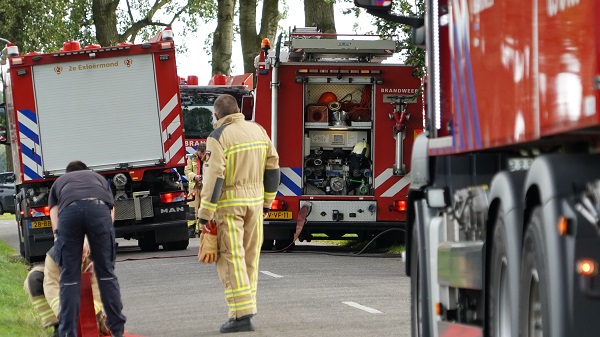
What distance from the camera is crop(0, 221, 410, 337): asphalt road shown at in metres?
11.9

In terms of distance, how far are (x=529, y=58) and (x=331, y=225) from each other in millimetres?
15573

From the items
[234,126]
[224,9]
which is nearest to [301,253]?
[234,126]

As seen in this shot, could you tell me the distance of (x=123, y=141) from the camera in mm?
22422

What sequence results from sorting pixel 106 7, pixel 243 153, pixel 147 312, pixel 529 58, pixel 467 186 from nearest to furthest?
1. pixel 529 58
2. pixel 467 186
3. pixel 243 153
4. pixel 147 312
5. pixel 106 7

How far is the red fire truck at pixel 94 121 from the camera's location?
22000 mm

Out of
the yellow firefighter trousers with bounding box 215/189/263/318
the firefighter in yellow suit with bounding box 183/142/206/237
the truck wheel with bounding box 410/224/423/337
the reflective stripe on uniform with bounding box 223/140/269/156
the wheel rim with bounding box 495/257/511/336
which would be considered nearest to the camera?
the wheel rim with bounding box 495/257/511/336

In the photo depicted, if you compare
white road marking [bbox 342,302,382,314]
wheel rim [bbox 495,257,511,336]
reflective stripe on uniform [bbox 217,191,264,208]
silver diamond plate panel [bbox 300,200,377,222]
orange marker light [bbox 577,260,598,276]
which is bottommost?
silver diamond plate panel [bbox 300,200,377,222]

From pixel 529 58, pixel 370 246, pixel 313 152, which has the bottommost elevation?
pixel 370 246

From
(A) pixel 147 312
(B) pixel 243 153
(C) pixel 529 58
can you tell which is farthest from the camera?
(A) pixel 147 312

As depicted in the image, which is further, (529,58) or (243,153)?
(243,153)

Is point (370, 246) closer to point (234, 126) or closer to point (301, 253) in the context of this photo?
point (301, 253)

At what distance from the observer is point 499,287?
20.6 ft

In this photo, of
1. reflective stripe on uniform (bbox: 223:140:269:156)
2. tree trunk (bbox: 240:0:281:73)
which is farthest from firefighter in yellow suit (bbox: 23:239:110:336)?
tree trunk (bbox: 240:0:281:73)

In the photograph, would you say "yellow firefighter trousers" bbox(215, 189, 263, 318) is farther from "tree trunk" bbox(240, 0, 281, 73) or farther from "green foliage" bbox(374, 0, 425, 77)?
"tree trunk" bbox(240, 0, 281, 73)
